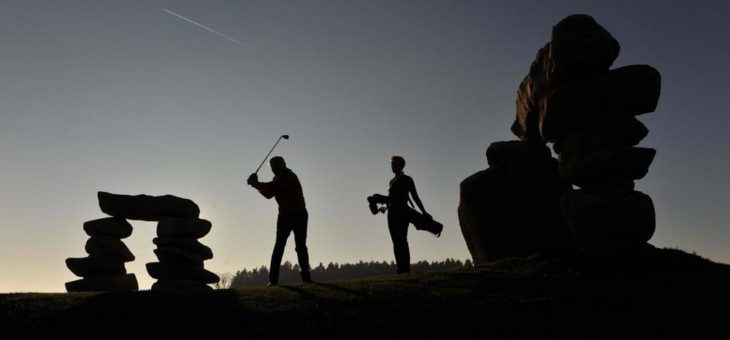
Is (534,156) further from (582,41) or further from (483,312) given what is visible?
(483,312)

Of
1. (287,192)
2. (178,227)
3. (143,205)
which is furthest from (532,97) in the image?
(143,205)

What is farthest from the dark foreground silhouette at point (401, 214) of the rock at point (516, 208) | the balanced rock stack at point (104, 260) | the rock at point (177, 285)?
the balanced rock stack at point (104, 260)

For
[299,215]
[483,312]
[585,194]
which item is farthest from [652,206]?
[299,215]

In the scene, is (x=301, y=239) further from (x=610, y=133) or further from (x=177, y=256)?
(x=177, y=256)

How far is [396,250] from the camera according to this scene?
537 inches

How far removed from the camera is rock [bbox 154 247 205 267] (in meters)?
20.5

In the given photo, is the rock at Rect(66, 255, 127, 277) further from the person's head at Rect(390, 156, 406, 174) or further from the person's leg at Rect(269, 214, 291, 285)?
the person's head at Rect(390, 156, 406, 174)

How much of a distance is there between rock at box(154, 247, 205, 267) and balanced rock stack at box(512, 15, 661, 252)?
13.1m

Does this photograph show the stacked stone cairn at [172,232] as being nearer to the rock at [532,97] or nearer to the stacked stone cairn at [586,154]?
the stacked stone cairn at [586,154]

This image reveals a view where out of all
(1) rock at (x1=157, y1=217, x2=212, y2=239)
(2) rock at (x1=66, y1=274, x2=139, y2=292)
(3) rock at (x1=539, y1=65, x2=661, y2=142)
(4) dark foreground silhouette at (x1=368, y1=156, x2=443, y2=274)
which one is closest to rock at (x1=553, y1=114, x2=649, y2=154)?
(3) rock at (x1=539, y1=65, x2=661, y2=142)

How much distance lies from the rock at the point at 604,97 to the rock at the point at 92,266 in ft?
50.5

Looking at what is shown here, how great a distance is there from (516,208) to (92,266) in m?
14.4

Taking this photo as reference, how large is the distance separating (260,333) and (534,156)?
29.0 ft

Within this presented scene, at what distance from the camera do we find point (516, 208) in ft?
43.4
